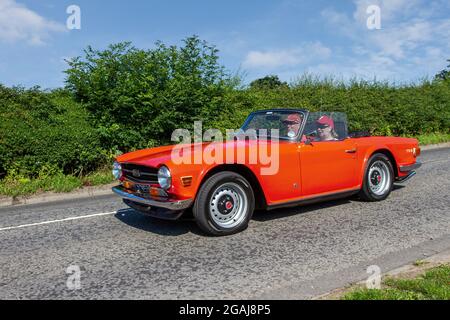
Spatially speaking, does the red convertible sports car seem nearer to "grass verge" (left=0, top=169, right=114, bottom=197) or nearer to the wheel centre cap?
the wheel centre cap

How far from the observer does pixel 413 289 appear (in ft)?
10.6

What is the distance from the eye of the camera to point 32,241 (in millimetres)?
5125

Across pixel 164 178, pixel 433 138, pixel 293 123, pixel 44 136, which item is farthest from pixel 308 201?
pixel 433 138

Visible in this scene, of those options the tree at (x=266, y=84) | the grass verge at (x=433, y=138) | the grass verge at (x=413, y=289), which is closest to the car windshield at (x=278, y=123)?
the grass verge at (x=413, y=289)

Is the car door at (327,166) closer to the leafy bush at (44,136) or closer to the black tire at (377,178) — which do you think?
the black tire at (377,178)

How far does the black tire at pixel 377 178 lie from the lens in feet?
21.0

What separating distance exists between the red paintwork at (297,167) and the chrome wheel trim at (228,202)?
285 mm

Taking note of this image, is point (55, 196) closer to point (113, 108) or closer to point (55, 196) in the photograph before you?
point (55, 196)

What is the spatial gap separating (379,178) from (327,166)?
149 centimetres

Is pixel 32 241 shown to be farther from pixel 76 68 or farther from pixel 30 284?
pixel 76 68

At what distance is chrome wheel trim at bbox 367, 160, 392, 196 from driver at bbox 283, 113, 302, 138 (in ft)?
5.31

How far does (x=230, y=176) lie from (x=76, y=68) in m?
7.85

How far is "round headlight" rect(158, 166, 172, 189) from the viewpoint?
451 centimetres
